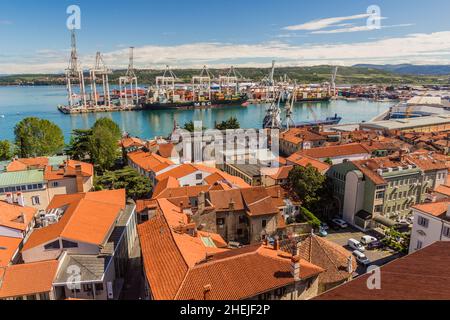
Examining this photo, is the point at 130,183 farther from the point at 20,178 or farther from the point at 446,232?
the point at 446,232

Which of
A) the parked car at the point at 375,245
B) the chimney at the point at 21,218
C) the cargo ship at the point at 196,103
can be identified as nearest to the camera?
the chimney at the point at 21,218

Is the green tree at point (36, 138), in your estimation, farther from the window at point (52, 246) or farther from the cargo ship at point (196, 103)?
the cargo ship at point (196, 103)

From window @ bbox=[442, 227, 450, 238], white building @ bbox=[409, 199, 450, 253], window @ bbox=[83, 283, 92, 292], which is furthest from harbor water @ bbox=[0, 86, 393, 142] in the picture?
window @ bbox=[442, 227, 450, 238]

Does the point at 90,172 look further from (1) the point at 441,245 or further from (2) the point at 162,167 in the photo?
(1) the point at 441,245

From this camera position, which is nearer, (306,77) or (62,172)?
(62,172)

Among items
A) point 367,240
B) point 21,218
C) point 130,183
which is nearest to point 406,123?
point 367,240

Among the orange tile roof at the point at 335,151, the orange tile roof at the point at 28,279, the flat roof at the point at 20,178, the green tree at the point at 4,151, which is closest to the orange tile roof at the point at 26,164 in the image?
the flat roof at the point at 20,178
